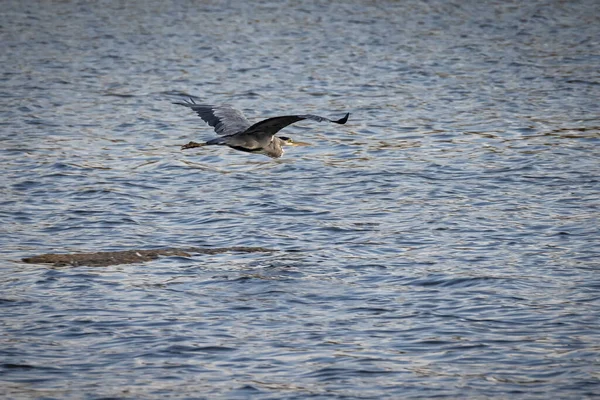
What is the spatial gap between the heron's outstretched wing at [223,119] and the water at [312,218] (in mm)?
1338

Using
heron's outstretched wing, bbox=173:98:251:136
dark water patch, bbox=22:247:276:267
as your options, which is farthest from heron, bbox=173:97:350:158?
dark water patch, bbox=22:247:276:267

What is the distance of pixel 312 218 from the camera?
571 inches

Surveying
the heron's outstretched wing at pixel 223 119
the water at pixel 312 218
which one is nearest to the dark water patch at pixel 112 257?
the water at pixel 312 218

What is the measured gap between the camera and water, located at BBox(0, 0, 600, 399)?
9.28 metres

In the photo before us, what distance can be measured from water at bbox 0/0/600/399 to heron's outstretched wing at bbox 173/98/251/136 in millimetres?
1338

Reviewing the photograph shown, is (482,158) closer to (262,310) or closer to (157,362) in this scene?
(262,310)

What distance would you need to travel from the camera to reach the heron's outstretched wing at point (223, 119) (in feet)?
45.2

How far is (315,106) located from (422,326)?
12.1 m

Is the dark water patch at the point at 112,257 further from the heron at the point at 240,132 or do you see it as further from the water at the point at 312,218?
the heron at the point at 240,132

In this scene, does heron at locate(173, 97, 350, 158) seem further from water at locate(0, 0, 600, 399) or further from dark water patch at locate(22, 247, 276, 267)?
dark water patch at locate(22, 247, 276, 267)

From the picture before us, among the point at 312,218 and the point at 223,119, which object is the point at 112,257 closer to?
the point at 223,119

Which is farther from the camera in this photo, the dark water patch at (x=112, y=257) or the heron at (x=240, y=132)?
the heron at (x=240, y=132)

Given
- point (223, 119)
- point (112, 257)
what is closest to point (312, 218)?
point (223, 119)

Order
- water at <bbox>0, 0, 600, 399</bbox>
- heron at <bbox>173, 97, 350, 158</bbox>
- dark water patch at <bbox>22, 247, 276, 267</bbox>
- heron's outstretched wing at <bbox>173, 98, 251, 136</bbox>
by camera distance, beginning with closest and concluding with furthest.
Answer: water at <bbox>0, 0, 600, 399</bbox> → dark water patch at <bbox>22, 247, 276, 267</bbox> → heron at <bbox>173, 97, 350, 158</bbox> → heron's outstretched wing at <bbox>173, 98, 251, 136</bbox>
